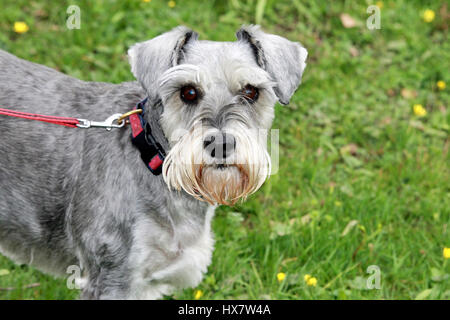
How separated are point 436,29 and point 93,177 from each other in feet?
18.6

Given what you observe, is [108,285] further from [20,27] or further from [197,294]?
[20,27]

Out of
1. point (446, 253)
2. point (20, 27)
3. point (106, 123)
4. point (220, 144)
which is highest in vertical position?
point (20, 27)

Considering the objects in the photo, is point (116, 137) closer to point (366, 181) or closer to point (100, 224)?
point (100, 224)

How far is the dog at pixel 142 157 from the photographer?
11.8ft

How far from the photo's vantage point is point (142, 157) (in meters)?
3.88

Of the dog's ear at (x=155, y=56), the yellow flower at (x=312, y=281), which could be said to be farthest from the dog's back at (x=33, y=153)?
the yellow flower at (x=312, y=281)

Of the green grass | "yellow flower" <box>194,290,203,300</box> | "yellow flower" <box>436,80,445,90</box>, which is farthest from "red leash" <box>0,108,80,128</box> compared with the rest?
"yellow flower" <box>436,80,445,90</box>

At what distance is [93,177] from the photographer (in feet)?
13.2

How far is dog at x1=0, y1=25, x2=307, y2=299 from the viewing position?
3.59 metres

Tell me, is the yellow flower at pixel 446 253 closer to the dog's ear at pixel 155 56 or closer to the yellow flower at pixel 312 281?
the yellow flower at pixel 312 281

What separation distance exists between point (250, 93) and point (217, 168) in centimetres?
57

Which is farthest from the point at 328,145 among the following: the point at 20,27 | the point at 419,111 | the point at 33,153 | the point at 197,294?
the point at 20,27

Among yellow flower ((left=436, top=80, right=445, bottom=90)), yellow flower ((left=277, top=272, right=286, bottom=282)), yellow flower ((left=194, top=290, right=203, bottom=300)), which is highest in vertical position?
yellow flower ((left=436, top=80, right=445, bottom=90))

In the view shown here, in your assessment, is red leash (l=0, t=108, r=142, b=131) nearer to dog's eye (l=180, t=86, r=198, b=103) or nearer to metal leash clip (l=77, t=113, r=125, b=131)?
metal leash clip (l=77, t=113, r=125, b=131)
